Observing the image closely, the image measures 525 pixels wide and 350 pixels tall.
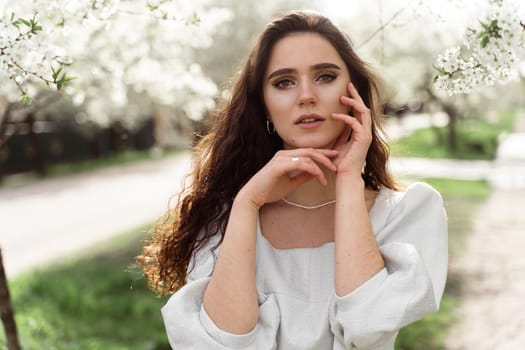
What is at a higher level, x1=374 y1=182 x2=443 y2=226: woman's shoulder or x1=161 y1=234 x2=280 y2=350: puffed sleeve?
x1=374 y1=182 x2=443 y2=226: woman's shoulder

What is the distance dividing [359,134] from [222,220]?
660mm

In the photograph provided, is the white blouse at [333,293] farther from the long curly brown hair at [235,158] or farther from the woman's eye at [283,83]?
the woman's eye at [283,83]

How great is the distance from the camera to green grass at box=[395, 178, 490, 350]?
525 cm

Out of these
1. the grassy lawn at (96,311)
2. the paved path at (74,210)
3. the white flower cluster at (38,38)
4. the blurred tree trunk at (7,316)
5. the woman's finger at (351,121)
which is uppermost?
the white flower cluster at (38,38)

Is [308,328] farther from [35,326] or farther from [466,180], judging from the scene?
[466,180]

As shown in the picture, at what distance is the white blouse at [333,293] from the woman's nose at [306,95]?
47cm

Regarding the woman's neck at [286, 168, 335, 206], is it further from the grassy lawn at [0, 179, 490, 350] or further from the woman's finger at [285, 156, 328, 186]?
the grassy lawn at [0, 179, 490, 350]

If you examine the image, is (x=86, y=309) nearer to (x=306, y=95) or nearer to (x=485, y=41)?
(x=306, y=95)

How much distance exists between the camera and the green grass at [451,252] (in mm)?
5250

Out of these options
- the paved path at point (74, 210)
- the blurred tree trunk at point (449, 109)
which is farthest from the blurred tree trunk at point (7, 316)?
the blurred tree trunk at point (449, 109)

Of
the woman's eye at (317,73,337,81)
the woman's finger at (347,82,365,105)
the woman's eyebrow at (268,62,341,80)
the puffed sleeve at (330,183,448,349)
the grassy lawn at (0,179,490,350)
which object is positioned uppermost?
the woman's eyebrow at (268,62,341,80)

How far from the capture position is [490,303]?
20.6ft

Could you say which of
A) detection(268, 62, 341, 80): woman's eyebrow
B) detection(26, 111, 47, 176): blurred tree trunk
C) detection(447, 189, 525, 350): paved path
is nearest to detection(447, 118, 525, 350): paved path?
detection(447, 189, 525, 350): paved path

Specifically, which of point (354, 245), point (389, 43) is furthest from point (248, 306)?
point (389, 43)
